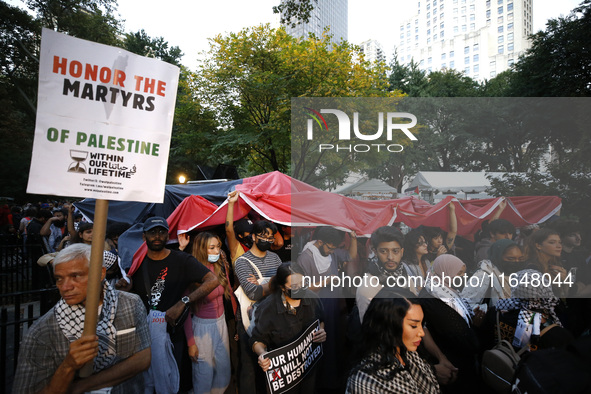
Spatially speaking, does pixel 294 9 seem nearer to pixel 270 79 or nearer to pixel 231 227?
pixel 231 227

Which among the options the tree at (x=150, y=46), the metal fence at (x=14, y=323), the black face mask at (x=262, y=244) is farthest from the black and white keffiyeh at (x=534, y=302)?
the tree at (x=150, y=46)

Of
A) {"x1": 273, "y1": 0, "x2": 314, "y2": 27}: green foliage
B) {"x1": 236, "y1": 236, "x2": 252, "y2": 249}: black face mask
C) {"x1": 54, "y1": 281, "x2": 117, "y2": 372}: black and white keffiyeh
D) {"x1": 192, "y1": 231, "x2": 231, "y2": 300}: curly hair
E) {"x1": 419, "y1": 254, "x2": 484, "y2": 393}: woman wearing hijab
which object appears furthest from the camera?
{"x1": 273, "y1": 0, "x2": 314, "y2": 27}: green foliage

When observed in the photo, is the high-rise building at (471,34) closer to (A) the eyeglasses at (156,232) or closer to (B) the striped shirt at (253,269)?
(B) the striped shirt at (253,269)

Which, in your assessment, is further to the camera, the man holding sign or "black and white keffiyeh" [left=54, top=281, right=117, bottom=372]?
the man holding sign

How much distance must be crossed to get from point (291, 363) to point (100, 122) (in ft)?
7.47

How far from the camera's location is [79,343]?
65.4 inches

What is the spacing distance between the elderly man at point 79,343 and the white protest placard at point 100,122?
20.8 inches

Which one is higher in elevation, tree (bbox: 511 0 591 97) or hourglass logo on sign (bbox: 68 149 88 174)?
tree (bbox: 511 0 591 97)

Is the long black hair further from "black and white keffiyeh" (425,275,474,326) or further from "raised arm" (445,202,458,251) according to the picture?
"raised arm" (445,202,458,251)

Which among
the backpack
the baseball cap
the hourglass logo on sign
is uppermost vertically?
the hourglass logo on sign

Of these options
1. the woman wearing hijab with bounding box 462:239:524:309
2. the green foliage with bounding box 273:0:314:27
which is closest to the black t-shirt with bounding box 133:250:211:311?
the woman wearing hijab with bounding box 462:239:524:309

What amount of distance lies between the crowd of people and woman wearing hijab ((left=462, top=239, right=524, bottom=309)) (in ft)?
0.03

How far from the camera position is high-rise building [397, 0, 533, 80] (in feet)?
268

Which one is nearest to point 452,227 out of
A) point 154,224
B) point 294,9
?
point 154,224
